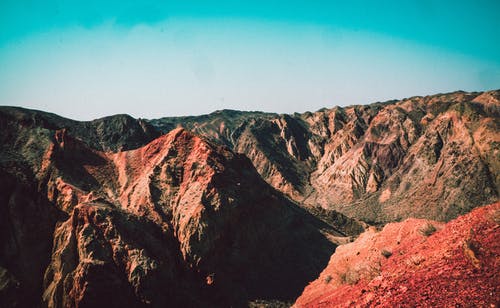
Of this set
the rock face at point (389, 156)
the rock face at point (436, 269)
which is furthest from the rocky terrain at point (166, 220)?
the rock face at point (436, 269)

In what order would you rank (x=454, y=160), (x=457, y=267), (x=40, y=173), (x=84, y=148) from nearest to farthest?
(x=457, y=267), (x=40, y=173), (x=84, y=148), (x=454, y=160)

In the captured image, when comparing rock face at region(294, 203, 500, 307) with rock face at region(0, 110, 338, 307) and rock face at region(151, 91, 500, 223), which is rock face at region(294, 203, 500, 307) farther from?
rock face at region(151, 91, 500, 223)

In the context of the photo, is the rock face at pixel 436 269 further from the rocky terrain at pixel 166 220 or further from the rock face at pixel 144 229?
the rock face at pixel 144 229

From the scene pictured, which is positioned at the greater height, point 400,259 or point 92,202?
point 92,202

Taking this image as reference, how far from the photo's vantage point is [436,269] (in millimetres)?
15547

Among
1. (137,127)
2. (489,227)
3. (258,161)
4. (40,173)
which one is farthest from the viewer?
(258,161)

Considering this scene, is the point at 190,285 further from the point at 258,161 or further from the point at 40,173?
the point at 258,161

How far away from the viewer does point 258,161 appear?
12212cm

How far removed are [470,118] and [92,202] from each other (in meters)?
86.6

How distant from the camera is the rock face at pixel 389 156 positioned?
7019cm

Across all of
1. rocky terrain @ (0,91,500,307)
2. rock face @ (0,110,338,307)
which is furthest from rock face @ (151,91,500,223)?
rock face @ (0,110,338,307)

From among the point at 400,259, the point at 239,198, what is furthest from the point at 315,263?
the point at 400,259

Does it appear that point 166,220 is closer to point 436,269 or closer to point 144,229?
point 144,229

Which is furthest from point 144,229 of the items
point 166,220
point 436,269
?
point 436,269
